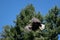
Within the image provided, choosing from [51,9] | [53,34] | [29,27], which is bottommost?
[29,27]

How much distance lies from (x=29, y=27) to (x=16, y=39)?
6606 mm

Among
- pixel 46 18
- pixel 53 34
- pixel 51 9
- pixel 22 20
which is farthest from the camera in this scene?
pixel 22 20

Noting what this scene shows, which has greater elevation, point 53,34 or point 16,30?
point 16,30

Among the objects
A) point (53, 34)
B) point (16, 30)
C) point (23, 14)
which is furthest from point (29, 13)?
point (53, 34)

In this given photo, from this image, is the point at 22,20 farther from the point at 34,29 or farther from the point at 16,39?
the point at 34,29

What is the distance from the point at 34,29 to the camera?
202 inches

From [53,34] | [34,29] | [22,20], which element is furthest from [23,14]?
[34,29]

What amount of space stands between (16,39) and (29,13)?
5.88 ft

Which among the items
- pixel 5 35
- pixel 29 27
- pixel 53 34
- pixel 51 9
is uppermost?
pixel 51 9

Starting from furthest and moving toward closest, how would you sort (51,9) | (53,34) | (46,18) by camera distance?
(51,9)
(46,18)
(53,34)

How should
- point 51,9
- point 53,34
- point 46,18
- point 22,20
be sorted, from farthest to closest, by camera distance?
point 22,20 < point 51,9 < point 46,18 < point 53,34

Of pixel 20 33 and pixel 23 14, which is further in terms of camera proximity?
pixel 23 14

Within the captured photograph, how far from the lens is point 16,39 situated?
11.5 meters

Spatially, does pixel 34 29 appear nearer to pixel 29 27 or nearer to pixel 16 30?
pixel 29 27
